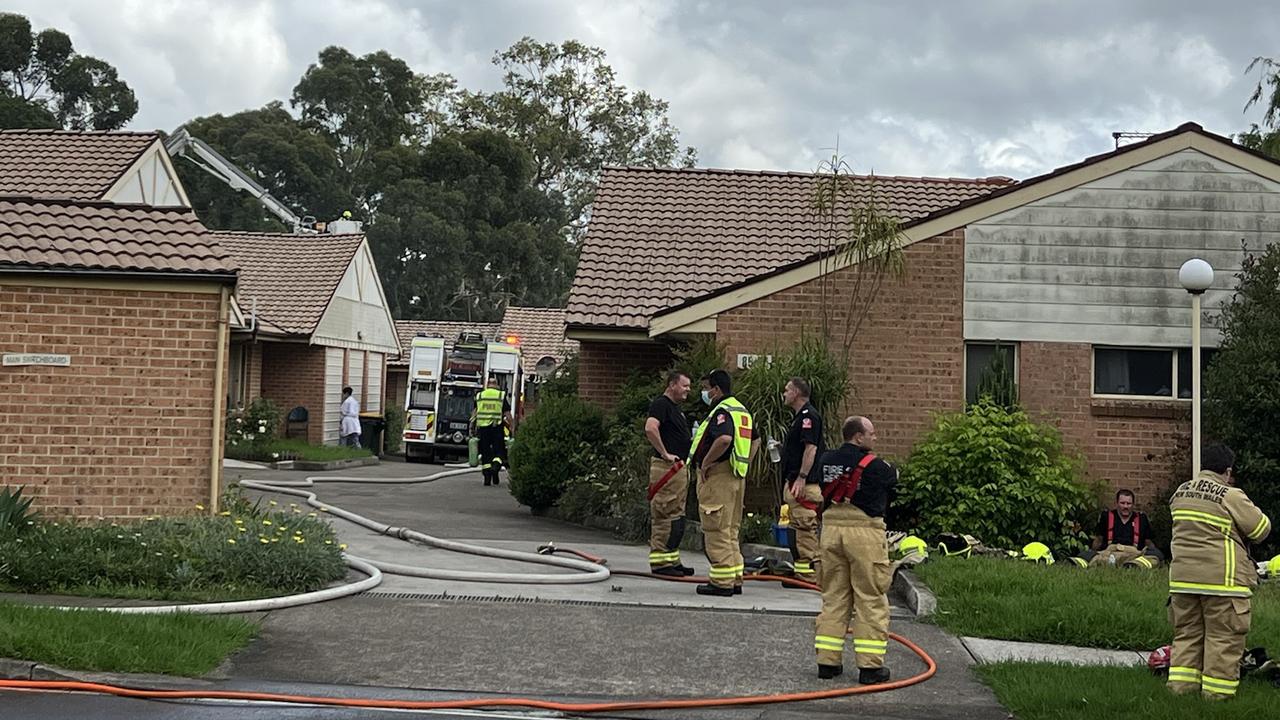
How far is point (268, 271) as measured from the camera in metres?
34.5

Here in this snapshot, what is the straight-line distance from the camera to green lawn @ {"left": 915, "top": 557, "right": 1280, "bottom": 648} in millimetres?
9430

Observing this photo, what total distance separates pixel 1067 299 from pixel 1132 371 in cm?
112

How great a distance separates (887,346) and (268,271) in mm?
22838

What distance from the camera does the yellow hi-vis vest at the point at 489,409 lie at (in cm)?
2492

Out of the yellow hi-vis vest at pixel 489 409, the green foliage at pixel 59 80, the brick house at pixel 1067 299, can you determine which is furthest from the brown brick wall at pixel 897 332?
the green foliage at pixel 59 80

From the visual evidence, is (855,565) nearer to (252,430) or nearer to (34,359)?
(34,359)

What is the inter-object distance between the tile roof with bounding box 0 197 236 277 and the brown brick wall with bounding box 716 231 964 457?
19.9 ft

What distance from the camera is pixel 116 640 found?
7.89 meters

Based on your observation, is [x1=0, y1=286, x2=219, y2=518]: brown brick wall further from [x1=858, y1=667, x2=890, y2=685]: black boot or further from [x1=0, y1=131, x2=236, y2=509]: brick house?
[x1=858, y1=667, x2=890, y2=685]: black boot

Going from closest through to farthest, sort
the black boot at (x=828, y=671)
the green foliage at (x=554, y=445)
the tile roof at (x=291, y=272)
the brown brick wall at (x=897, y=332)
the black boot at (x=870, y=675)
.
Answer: the black boot at (x=870, y=675) → the black boot at (x=828, y=671) → the brown brick wall at (x=897, y=332) → the green foliage at (x=554, y=445) → the tile roof at (x=291, y=272)

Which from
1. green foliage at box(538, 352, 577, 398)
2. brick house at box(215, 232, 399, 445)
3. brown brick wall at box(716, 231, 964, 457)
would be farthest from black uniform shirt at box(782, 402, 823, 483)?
brick house at box(215, 232, 399, 445)

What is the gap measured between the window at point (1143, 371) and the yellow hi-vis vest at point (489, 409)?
1231 cm

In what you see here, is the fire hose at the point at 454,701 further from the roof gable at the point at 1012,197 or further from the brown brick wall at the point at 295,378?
the brown brick wall at the point at 295,378

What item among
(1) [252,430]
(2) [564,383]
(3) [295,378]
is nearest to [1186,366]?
(2) [564,383]
